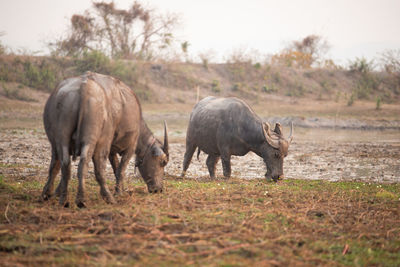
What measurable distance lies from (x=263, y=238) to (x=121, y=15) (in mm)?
38998

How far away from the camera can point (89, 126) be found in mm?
5934

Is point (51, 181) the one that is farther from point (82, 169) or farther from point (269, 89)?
point (269, 89)

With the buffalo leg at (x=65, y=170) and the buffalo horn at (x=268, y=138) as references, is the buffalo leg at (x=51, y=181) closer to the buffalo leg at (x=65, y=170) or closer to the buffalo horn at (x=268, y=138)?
the buffalo leg at (x=65, y=170)

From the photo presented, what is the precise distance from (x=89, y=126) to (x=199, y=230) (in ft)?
6.60

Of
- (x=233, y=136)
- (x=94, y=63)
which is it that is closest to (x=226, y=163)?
(x=233, y=136)

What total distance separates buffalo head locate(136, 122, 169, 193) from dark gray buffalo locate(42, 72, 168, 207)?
0.45 meters

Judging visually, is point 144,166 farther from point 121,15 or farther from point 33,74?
point 121,15

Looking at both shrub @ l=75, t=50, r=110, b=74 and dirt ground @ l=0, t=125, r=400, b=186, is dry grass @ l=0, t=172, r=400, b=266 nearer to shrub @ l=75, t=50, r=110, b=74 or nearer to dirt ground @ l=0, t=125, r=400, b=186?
dirt ground @ l=0, t=125, r=400, b=186

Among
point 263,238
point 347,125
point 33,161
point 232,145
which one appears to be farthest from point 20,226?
point 347,125

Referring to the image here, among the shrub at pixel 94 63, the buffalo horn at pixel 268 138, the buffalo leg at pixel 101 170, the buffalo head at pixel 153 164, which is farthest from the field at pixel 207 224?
the shrub at pixel 94 63

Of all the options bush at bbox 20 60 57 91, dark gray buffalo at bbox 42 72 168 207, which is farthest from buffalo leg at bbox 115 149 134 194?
bush at bbox 20 60 57 91

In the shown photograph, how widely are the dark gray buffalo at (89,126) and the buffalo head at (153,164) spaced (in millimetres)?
453

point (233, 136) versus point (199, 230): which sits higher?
point (233, 136)

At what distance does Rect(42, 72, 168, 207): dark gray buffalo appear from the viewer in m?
5.91
